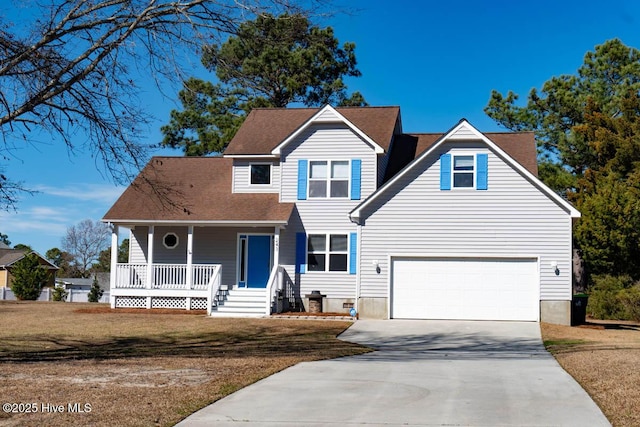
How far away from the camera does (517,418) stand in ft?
27.2

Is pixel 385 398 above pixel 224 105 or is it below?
below

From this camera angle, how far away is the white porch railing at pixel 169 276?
25.8 metres

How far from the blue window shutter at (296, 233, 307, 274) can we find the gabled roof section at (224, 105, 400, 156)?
3.25 m

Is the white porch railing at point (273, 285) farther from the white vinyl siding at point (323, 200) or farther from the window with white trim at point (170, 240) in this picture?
the window with white trim at point (170, 240)

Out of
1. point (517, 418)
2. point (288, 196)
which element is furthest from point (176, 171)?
point (517, 418)

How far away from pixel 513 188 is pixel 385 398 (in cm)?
1503

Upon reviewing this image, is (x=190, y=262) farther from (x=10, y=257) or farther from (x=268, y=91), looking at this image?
(x=10, y=257)

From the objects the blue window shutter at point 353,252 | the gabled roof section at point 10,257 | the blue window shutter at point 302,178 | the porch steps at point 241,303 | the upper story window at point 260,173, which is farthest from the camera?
the gabled roof section at point 10,257

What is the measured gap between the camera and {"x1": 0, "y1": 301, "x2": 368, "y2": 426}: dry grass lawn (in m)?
8.54

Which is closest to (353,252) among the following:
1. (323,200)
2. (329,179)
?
(323,200)

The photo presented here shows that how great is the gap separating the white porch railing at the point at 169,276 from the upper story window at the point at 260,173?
12.1ft

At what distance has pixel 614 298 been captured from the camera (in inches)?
1077

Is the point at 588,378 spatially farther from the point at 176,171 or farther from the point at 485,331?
the point at 176,171

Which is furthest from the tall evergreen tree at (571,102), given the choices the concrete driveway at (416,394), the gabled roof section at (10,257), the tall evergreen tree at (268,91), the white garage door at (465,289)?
the gabled roof section at (10,257)
